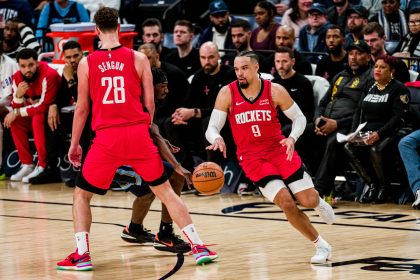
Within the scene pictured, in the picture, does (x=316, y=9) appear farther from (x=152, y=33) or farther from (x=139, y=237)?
(x=139, y=237)

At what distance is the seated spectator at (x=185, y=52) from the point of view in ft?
46.1

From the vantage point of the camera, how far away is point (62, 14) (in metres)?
16.1

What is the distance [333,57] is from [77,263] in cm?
591

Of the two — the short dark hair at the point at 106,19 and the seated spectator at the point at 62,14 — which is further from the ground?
the short dark hair at the point at 106,19

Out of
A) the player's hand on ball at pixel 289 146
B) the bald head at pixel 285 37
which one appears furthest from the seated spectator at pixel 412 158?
the player's hand on ball at pixel 289 146

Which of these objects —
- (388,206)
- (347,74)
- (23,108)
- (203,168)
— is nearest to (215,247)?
(203,168)

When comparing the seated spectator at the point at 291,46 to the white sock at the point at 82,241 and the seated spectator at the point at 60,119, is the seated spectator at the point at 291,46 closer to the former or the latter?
the seated spectator at the point at 60,119

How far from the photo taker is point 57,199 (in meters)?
12.5

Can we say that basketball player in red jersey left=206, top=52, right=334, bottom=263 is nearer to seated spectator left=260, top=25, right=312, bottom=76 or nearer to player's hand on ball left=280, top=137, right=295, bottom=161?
player's hand on ball left=280, top=137, right=295, bottom=161

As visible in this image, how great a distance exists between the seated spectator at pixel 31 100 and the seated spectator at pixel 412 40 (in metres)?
4.66

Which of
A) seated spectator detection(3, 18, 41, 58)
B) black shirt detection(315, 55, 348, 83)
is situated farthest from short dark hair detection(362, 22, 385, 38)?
seated spectator detection(3, 18, 41, 58)

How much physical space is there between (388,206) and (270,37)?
149 inches

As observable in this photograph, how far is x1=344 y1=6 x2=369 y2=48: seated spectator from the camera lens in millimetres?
13430

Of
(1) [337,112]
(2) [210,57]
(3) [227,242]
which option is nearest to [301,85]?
(1) [337,112]
